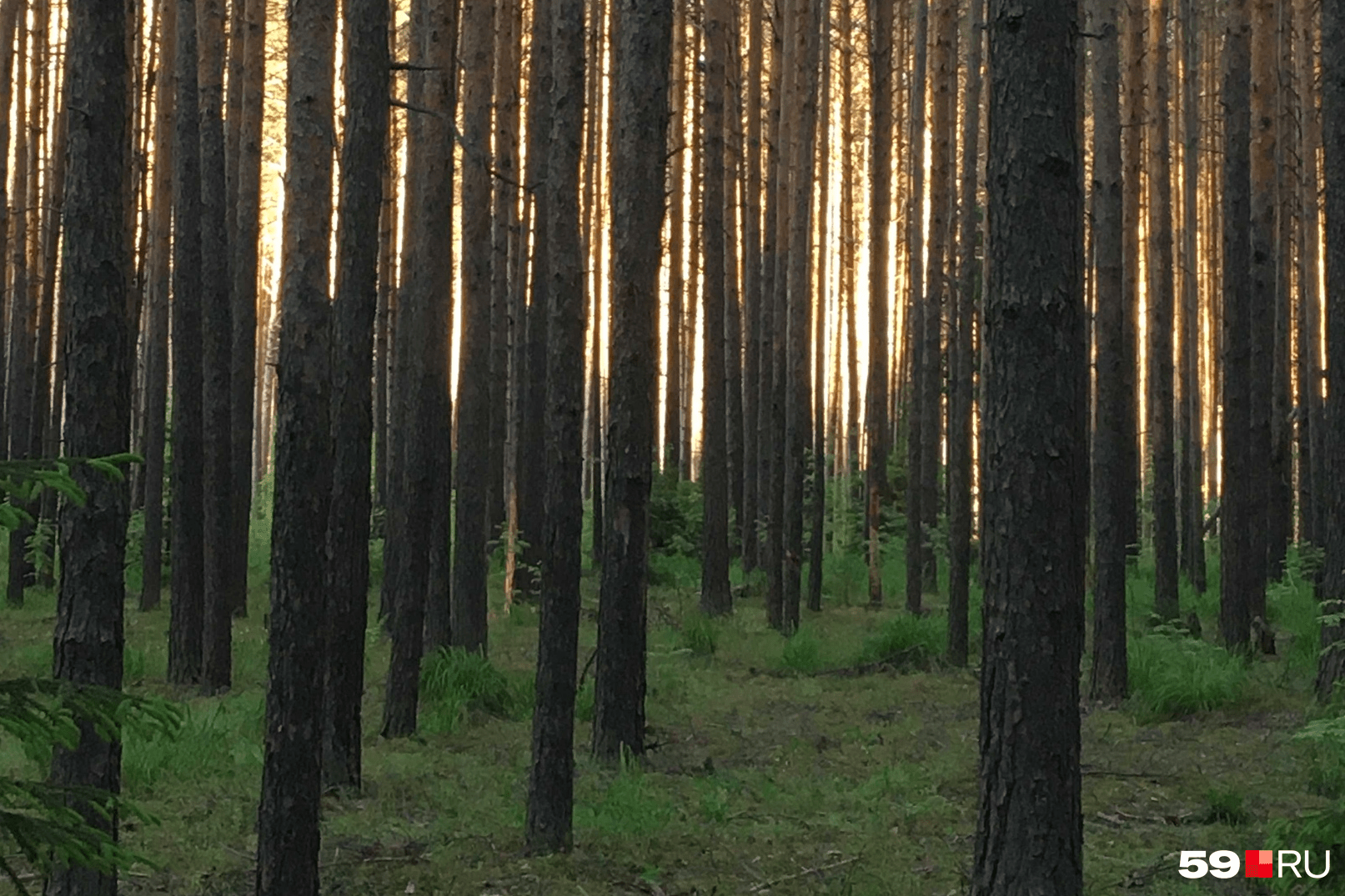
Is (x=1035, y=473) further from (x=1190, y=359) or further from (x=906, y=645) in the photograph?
(x=1190, y=359)

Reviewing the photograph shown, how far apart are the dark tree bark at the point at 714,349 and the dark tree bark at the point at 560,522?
27.4 feet

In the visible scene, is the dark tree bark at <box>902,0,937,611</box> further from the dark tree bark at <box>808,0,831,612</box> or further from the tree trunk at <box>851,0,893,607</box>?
the dark tree bark at <box>808,0,831,612</box>

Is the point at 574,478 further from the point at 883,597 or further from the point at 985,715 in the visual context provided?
the point at 883,597

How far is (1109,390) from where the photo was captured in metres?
10.3

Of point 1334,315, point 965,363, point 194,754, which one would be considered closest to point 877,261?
point 965,363

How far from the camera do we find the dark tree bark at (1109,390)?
33.6 feet

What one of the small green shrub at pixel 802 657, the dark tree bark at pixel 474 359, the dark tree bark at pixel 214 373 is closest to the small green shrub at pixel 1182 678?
the small green shrub at pixel 802 657

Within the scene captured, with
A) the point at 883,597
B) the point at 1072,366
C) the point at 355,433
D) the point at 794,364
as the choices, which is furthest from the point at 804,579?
the point at 1072,366

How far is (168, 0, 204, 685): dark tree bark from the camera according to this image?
422 inches

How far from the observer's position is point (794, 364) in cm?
1551

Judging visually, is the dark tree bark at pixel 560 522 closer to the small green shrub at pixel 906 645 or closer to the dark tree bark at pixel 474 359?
the dark tree bark at pixel 474 359

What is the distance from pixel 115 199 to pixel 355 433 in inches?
117

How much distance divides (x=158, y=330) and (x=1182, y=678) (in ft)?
36.8

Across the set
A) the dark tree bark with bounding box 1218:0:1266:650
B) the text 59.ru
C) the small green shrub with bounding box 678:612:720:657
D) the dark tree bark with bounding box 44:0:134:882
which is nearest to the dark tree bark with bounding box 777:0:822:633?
the small green shrub with bounding box 678:612:720:657
